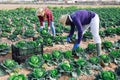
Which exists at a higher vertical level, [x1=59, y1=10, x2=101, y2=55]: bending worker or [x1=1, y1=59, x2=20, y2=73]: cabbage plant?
[x1=59, y1=10, x2=101, y2=55]: bending worker

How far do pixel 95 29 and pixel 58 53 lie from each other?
42.0 inches

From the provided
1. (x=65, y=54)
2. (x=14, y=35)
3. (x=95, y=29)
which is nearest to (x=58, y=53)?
(x=65, y=54)

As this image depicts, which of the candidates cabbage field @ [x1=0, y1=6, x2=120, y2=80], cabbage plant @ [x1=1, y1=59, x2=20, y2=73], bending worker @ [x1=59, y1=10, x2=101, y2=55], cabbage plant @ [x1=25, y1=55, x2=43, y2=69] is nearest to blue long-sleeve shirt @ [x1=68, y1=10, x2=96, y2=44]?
bending worker @ [x1=59, y1=10, x2=101, y2=55]

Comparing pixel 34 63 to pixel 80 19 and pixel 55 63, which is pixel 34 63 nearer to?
pixel 55 63

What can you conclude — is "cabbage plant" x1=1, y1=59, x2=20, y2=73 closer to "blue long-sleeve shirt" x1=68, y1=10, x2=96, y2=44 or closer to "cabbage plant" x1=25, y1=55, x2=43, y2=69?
"cabbage plant" x1=25, y1=55, x2=43, y2=69

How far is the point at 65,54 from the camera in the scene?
652 centimetres

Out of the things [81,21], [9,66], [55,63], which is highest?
[81,21]

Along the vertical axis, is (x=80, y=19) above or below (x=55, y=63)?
above

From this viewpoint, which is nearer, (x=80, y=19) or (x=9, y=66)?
(x=9, y=66)

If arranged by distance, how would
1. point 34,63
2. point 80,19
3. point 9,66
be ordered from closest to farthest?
1. point 9,66
2. point 34,63
3. point 80,19

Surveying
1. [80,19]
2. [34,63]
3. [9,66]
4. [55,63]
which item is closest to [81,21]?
[80,19]

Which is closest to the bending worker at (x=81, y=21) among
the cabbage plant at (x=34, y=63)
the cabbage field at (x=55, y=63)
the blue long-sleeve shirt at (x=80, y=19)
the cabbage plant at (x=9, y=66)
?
the blue long-sleeve shirt at (x=80, y=19)

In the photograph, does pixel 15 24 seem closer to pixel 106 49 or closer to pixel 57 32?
pixel 57 32

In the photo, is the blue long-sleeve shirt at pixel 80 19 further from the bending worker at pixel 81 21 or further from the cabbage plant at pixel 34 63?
the cabbage plant at pixel 34 63
